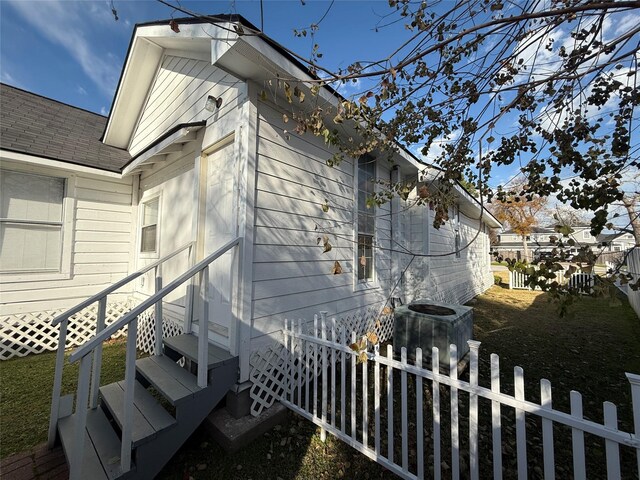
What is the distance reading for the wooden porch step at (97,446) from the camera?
2.01 meters

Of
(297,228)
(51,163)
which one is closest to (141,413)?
(297,228)

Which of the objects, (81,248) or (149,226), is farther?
(149,226)

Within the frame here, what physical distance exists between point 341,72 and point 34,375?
6240 mm

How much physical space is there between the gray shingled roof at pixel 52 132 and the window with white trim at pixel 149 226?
1041 millimetres

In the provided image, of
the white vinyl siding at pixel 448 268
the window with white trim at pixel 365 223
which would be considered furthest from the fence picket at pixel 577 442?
the window with white trim at pixel 365 223

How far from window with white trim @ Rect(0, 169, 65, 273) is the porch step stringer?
4004 millimetres

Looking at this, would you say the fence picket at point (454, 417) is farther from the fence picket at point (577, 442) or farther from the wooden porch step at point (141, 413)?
the wooden porch step at point (141, 413)

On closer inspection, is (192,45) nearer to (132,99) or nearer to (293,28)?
(293,28)

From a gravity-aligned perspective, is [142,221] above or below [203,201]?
below

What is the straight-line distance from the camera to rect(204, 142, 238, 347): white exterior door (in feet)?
11.2

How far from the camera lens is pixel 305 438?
290 cm

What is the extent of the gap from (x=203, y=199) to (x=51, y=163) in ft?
11.1

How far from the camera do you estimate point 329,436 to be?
2926 millimetres

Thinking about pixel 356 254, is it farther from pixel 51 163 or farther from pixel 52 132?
pixel 52 132
